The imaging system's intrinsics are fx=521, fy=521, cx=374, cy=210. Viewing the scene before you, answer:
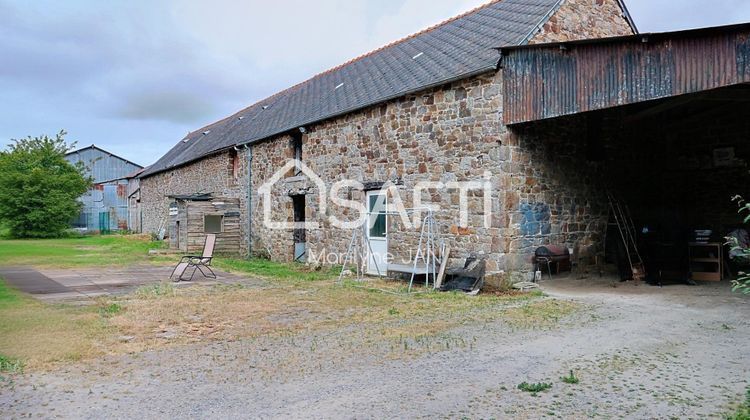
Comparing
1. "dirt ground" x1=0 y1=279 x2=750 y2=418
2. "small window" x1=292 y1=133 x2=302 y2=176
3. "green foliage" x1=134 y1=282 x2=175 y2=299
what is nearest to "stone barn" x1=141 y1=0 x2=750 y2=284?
"small window" x1=292 y1=133 x2=302 y2=176

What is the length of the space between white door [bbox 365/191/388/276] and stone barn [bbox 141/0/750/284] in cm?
5

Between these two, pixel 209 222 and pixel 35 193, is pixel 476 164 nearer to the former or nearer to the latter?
pixel 209 222

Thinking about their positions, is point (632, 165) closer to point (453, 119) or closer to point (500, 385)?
point (453, 119)

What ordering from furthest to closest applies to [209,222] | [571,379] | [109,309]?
[209,222], [109,309], [571,379]

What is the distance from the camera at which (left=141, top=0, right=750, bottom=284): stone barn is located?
7.65m

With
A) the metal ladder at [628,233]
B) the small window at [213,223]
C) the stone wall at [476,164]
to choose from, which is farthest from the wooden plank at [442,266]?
the small window at [213,223]

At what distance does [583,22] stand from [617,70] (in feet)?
14.1

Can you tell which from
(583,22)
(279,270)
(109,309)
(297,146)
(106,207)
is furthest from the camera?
(106,207)

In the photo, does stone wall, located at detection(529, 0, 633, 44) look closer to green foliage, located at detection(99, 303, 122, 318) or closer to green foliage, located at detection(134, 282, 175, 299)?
green foliage, located at detection(134, 282, 175, 299)

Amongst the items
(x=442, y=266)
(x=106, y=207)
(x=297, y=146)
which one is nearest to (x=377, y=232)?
(x=442, y=266)

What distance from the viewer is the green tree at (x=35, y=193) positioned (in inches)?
1136

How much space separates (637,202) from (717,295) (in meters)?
3.89

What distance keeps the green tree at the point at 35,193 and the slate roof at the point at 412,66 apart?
583 inches

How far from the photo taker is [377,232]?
1195 cm
